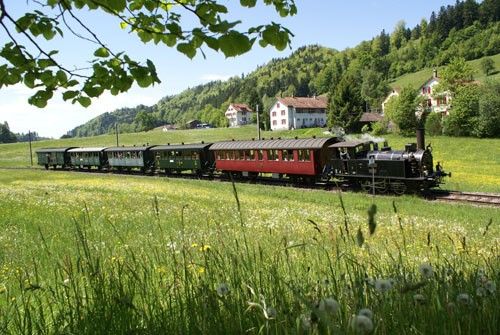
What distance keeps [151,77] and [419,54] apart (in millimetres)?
210781

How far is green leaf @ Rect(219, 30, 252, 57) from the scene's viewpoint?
11.4 ft

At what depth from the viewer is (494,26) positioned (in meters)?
182

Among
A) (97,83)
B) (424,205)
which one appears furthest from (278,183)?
(97,83)

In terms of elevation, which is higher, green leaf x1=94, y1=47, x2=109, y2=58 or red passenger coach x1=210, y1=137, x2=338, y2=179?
green leaf x1=94, y1=47, x2=109, y2=58

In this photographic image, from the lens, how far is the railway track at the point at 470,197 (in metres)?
23.6

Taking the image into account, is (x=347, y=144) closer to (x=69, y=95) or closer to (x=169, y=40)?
(x=169, y=40)

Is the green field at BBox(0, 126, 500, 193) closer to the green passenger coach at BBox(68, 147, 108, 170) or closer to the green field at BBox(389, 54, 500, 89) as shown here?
the green passenger coach at BBox(68, 147, 108, 170)

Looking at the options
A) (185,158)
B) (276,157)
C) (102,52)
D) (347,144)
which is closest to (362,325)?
(102,52)

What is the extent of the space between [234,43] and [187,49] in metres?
0.63

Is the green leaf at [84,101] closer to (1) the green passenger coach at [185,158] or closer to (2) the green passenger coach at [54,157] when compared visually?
(1) the green passenger coach at [185,158]

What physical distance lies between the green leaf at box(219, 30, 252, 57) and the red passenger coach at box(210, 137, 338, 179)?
28.4 meters

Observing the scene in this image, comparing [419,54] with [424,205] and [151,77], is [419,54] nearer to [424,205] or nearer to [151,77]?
[424,205]

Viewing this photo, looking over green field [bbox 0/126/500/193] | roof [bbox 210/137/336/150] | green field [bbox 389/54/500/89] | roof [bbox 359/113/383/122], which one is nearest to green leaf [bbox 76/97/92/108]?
roof [bbox 210/137/336/150]

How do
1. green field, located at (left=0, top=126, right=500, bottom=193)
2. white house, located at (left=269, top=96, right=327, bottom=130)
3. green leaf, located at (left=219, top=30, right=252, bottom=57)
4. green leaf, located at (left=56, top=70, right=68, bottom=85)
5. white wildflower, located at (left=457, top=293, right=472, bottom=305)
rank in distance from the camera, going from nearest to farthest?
white wildflower, located at (left=457, top=293, right=472, bottom=305) → green leaf, located at (left=219, top=30, right=252, bottom=57) → green leaf, located at (left=56, top=70, right=68, bottom=85) → green field, located at (left=0, top=126, right=500, bottom=193) → white house, located at (left=269, top=96, right=327, bottom=130)
